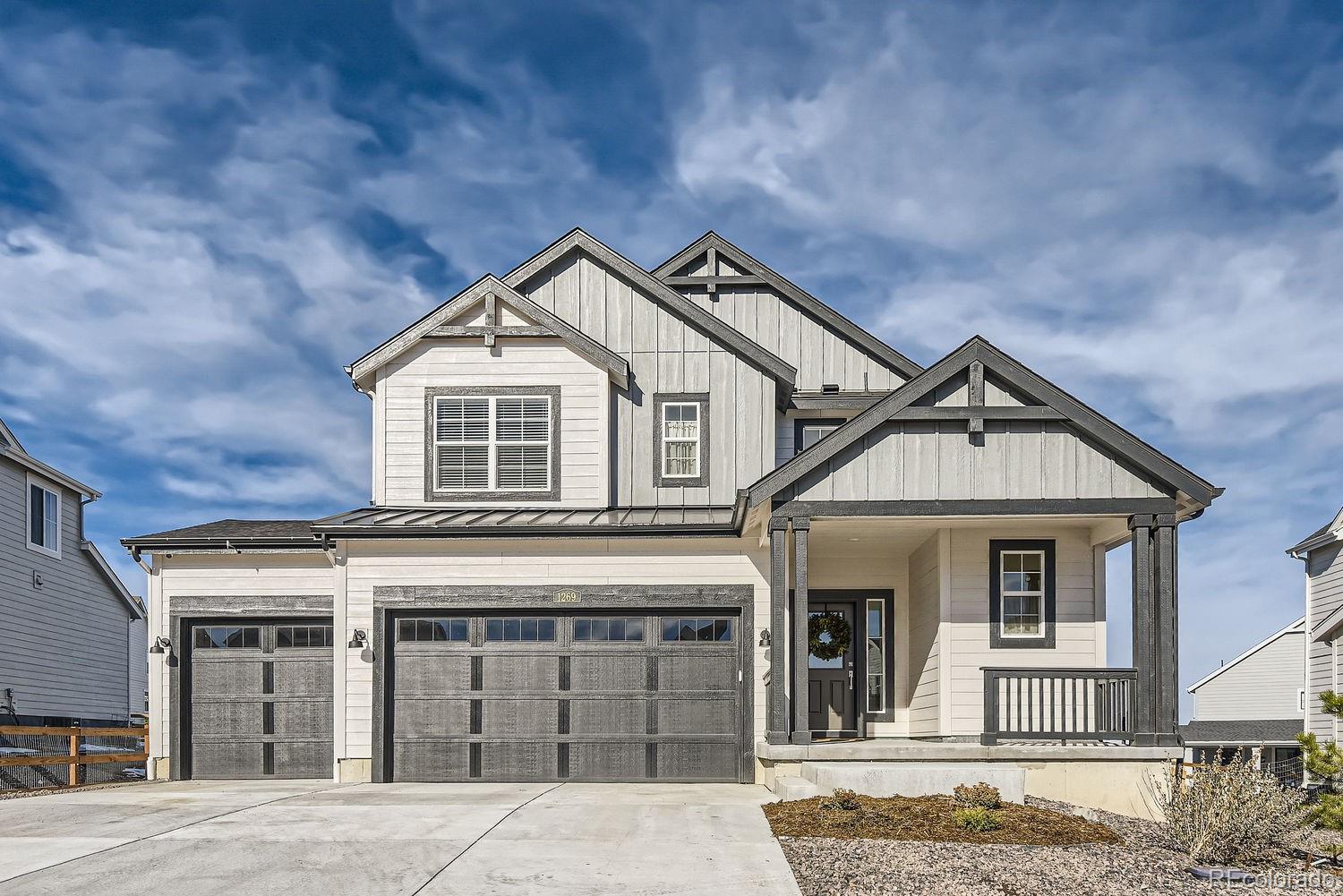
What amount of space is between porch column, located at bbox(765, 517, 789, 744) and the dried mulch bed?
1.90 meters

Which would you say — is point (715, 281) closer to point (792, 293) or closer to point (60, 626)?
point (792, 293)

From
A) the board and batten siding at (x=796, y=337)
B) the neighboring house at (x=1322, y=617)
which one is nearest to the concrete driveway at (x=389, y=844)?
the board and batten siding at (x=796, y=337)

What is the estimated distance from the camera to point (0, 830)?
9.26m

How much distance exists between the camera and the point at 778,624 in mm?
12375

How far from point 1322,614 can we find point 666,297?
47.7ft

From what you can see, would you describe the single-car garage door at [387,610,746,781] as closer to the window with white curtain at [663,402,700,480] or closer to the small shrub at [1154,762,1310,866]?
the window with white curtain at [663,402,700,480]

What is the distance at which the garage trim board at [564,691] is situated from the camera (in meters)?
13.8

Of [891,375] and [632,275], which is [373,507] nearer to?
[632,275]

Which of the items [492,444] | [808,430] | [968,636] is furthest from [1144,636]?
[492,444]

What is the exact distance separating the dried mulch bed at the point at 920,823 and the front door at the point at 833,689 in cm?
524

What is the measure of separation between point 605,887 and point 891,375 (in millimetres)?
12488

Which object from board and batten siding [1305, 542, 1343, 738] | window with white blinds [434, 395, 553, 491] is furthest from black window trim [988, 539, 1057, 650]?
board and batten siding [1305, 542, 1343, 738]

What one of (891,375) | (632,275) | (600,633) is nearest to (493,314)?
(632,275)

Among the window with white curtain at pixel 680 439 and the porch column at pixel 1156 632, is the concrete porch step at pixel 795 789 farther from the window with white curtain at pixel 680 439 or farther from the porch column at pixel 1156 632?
the window with white curtain at pixel 680 439
